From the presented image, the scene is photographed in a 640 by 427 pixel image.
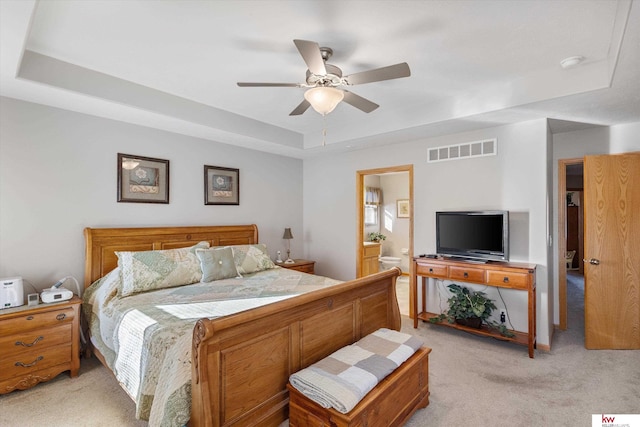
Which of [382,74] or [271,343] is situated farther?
[382,74]

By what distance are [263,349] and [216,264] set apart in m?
1.77

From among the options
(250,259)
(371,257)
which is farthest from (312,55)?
(371,257)

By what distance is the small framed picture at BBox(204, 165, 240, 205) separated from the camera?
4.36m

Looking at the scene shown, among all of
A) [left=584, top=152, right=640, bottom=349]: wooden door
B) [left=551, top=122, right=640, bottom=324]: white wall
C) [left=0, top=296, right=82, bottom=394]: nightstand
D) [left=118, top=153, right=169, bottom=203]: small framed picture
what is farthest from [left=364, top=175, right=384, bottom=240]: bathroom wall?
[left=0, top=296, right=82, bottom=394]: nightstand

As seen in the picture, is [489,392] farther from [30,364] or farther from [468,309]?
[30,364]

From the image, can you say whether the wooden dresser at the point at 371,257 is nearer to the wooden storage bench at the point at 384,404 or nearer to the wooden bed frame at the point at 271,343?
the wooden bed frame at the point at 271,343

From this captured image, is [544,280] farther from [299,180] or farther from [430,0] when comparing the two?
[299,180]

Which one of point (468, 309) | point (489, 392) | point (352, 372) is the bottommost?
point (489, 392)

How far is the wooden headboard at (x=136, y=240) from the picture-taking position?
3.26m

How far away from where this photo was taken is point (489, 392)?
2592mm

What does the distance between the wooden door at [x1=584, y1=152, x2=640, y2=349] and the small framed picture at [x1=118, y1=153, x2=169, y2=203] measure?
485 centimetres

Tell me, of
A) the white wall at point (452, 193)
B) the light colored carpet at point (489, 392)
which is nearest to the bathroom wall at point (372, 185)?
the white wall at point (452, 193)

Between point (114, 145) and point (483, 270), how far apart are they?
4.25 m

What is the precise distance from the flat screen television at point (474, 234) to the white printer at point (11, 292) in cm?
424
